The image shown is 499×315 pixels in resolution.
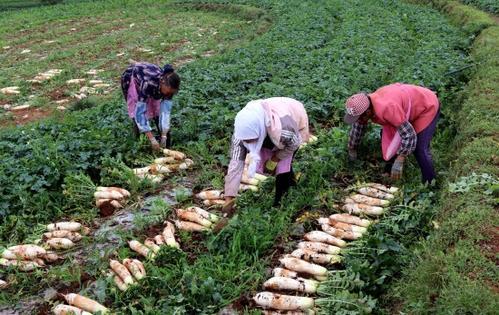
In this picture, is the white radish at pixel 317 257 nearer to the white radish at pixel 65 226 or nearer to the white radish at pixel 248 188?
the white radish at pixel 248 188

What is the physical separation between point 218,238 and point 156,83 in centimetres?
246

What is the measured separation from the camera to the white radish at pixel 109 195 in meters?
5.33

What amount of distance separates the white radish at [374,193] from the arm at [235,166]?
1.43 meters

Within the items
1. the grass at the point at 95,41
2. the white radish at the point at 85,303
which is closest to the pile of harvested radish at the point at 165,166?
the white radish at the point at 85,303

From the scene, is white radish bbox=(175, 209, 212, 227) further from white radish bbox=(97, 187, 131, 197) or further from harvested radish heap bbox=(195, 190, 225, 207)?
white radish bbox=(97, 187, 131, 197)

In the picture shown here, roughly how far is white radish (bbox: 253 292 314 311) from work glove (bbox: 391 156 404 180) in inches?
80.2

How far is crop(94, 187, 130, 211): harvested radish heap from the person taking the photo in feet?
17.3

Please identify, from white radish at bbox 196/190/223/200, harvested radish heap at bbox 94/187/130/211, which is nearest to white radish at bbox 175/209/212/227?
white radish at bbox 196/190/223/200

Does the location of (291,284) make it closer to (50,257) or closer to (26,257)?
(50,257)

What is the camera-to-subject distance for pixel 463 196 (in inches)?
169

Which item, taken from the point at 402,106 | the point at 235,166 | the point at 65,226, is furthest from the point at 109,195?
the point at 402,106

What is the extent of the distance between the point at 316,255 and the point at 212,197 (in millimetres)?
1532

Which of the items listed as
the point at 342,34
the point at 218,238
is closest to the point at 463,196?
the point at 218,238

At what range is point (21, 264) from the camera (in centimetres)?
439
